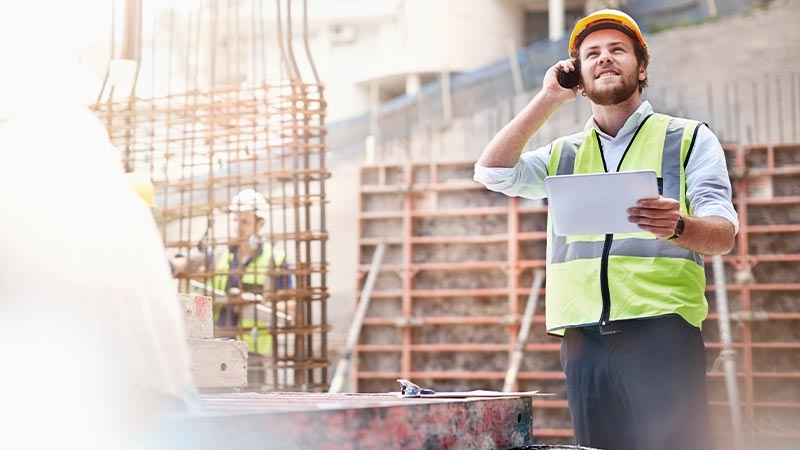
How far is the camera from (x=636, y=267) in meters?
2.92

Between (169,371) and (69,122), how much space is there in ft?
1.47

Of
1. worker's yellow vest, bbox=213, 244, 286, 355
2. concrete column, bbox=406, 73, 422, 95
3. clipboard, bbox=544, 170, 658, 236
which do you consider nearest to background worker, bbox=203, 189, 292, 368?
worker's yellow vest, bbox=213, 244, 286, 355

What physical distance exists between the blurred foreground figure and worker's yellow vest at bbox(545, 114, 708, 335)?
Answer: 5.15 feet

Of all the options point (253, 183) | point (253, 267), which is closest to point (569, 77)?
point (253, 183)

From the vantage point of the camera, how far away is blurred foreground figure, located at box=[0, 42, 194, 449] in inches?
60.9

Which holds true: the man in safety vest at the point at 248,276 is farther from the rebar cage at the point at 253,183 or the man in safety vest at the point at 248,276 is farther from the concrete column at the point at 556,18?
the concrete column at the point at 556,18

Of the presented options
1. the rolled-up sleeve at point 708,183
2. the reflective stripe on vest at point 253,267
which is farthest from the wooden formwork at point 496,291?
the rolled-up sleeve at point 708,183

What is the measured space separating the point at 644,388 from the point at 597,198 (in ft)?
1.83

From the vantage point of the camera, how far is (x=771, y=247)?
998cm

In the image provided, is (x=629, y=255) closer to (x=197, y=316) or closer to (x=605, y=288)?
(x=605, y=288)

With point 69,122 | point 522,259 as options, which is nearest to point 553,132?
point 522,259

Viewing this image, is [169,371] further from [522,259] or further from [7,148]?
[522,259]

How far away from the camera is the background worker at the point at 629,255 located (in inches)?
109

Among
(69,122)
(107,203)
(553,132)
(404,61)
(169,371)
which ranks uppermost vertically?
(404,61)
